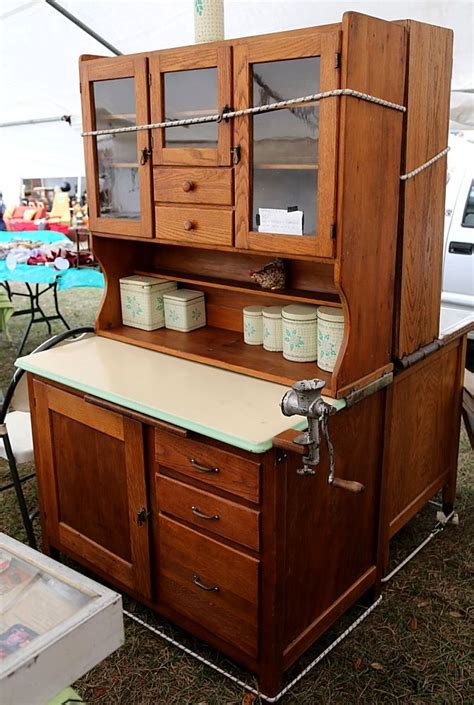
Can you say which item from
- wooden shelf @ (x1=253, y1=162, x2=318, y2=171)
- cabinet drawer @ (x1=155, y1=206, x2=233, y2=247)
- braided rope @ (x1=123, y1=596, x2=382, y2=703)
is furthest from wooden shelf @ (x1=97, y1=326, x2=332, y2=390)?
braided rope @ (x1=123, y1=596, x2=382, y2=703)

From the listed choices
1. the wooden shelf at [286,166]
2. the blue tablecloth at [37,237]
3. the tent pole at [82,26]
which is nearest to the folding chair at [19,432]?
the wooden shelf at [286,166]

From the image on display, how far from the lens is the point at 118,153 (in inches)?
93.6

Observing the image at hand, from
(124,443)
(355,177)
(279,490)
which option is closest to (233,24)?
(355,177)

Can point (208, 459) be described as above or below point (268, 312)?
below

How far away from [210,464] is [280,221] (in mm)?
726

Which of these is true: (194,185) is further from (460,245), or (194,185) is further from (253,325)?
(460,245)

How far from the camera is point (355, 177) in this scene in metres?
1.82

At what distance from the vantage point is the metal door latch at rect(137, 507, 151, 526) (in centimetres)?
214

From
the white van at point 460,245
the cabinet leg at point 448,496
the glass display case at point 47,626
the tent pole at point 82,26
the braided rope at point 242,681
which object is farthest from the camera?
the white van at point 460,245

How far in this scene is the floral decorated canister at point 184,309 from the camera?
8.51 ft

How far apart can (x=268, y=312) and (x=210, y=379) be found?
13.3 inches

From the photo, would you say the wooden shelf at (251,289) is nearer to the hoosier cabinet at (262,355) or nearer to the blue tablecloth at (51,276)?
the hoosier cabinet at (262,355)

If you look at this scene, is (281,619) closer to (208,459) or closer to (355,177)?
(208,459)

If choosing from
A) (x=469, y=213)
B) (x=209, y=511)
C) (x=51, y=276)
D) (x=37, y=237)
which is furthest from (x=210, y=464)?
(x=37, y=237)
